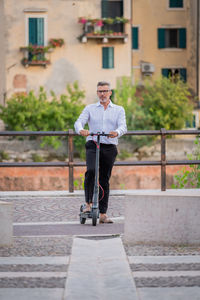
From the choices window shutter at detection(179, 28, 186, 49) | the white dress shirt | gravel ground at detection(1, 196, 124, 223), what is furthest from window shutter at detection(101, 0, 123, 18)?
the white dress shirt

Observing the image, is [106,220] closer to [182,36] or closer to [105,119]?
[105,119]

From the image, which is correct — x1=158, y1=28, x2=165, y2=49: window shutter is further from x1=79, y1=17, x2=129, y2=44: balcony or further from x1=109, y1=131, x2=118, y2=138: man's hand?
x1=109, y1=131, x2=118, y2=138: man's hand

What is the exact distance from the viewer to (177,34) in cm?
4981

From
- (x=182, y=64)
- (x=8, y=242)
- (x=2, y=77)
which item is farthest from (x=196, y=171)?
(x=182, y=64)

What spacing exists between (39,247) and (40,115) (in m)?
32.1

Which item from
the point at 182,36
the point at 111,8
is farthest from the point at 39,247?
the point at 182,36

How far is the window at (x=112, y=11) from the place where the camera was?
142 feet

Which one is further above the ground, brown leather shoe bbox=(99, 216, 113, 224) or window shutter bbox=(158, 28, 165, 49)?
window shutter bbox=(158, 28, 165, 49)

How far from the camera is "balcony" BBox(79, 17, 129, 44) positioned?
42.3m

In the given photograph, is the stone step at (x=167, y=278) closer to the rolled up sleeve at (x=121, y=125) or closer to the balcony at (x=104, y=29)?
the rolled up sleeve at (x=121, y=125)

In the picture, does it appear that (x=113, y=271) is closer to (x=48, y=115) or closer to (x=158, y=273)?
(x=158, y=273)

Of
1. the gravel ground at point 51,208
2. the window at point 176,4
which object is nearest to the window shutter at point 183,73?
the window at point 176,4

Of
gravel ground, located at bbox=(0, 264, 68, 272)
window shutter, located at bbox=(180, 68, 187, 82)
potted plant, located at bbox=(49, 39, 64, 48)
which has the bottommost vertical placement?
gravel ground, located at bbox=(0, 264, 68, 272)

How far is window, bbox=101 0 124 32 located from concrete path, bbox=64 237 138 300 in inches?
1469
